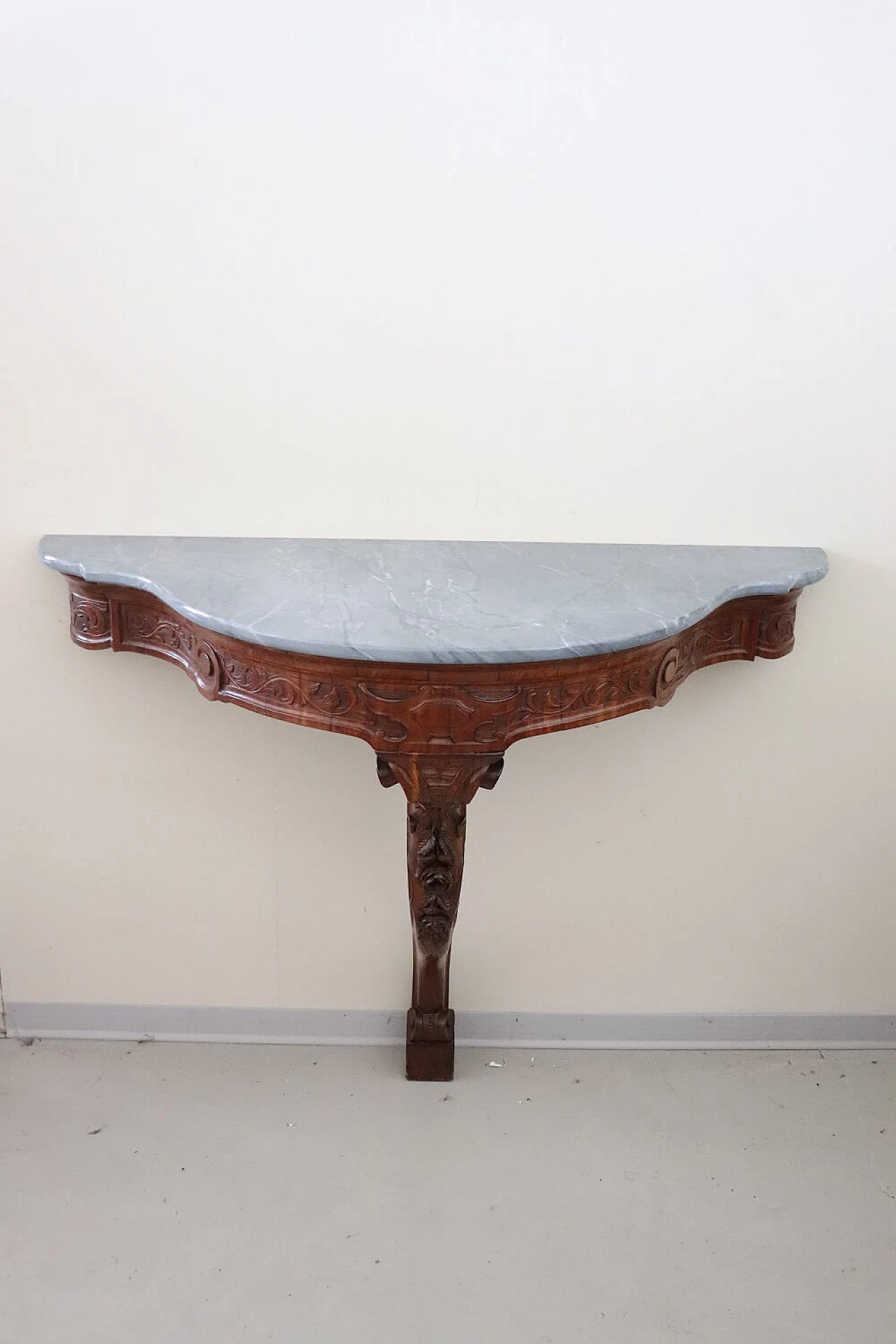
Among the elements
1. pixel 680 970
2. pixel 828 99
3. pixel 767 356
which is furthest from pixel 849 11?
pixel 680 970

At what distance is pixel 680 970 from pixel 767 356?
1.17 meters

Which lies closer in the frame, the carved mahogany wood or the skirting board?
the carved mahogany wood

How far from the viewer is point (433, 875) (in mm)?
1760

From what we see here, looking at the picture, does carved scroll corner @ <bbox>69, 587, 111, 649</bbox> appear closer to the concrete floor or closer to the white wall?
the white wall

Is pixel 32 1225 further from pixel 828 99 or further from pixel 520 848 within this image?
pixel 828 99

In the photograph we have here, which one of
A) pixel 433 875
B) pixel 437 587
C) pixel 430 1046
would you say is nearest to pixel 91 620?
pixel 437 587

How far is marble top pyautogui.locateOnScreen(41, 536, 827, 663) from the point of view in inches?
54.2

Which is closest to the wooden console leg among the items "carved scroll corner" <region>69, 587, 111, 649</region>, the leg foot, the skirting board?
the leg foot

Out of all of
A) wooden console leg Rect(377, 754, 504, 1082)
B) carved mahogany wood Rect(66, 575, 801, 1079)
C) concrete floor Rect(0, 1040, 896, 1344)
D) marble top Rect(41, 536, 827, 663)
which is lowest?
concrete floor Rect(0, 1040, 896, 1344)

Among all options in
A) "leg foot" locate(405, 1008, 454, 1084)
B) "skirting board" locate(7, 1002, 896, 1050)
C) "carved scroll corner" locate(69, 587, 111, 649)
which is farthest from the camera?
"skirting board" locate(7, 1002, 896, 1050)

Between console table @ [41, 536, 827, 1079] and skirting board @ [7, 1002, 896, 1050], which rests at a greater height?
console table @ [41, 536, 827, 1079]

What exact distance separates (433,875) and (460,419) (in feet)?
2.47

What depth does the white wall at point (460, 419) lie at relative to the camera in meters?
1.63

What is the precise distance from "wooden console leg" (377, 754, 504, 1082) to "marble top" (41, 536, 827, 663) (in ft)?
0.66
